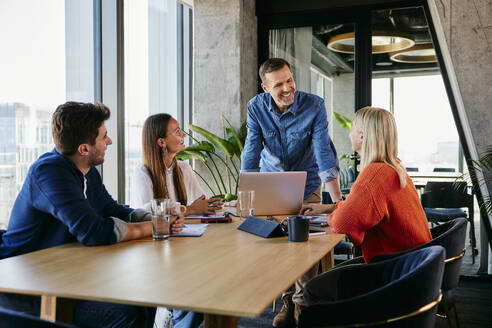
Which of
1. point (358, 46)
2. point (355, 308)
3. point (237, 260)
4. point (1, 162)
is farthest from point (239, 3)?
point (355, 308)

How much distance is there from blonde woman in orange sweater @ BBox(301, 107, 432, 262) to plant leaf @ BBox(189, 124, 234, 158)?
6.93ft

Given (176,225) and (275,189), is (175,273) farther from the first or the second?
(275,189)

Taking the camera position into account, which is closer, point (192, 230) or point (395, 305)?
point (395, 305)

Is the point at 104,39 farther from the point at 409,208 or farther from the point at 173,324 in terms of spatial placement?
the point at 409,208

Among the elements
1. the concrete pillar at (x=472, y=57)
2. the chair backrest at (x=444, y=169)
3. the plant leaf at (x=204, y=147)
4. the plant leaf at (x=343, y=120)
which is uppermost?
the concrete pillar at (x=472, y=57)

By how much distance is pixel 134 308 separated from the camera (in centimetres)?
164

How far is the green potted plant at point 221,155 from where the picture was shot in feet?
13.6

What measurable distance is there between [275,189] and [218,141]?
1795 millimetres

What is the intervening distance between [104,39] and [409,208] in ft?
8.88

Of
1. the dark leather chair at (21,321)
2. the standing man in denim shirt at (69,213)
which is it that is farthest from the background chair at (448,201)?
the dark leather chair at (21,321)

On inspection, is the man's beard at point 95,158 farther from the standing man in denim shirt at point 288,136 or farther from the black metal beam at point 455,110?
the black metal beam at point 455,110

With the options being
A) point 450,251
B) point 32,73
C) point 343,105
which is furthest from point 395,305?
point 343,105

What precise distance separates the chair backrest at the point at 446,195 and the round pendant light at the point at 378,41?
134cm

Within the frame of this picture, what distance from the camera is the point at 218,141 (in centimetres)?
410
